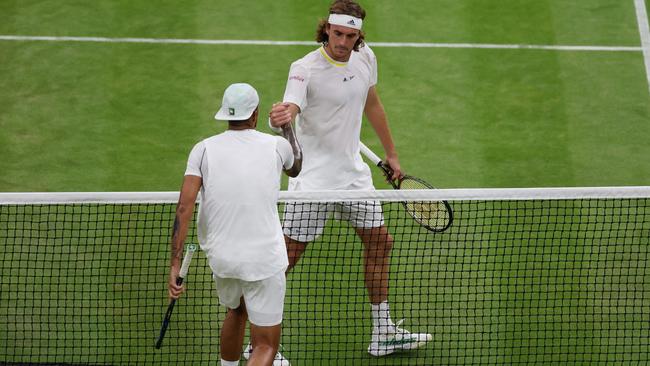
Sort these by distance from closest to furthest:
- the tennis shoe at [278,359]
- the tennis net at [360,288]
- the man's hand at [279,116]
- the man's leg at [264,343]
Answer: the man's leg at [264,343]
the man's hand at [279,116]
the tennis shoe at [278,359]
the tennis net at [360,288]

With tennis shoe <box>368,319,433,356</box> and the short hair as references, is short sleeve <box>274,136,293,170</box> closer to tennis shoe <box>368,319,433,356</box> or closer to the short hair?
the short hair

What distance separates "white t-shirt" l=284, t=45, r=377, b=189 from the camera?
359 inches

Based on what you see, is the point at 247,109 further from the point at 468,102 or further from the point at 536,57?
the point at 536,57

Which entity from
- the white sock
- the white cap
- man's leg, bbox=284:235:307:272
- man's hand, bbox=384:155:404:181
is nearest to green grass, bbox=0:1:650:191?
man's hand, bbox=384:155:404:181

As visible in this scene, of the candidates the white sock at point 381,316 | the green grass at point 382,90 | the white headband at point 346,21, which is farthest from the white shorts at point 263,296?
the green grass at point 382,90

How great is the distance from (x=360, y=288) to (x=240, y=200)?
277 cm

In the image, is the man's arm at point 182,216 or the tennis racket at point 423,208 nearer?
the man's arm at point 182,216

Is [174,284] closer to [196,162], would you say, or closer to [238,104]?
[196,162]

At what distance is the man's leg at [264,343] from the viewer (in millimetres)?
8164

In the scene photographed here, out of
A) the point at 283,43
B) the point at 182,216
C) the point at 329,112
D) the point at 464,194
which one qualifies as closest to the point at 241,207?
the point at 182,216

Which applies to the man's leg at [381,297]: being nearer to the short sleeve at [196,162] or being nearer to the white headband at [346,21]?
the white headband at [346,21]

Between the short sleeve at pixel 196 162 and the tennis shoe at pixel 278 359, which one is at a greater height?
the short sleeve at pixel 196 162

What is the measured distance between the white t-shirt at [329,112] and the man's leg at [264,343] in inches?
58.9

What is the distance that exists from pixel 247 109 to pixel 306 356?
2.44 m
